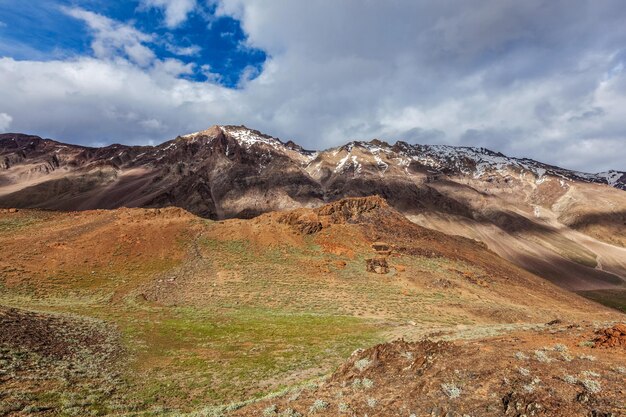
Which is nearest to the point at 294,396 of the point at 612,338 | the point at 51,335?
the point at 612,338

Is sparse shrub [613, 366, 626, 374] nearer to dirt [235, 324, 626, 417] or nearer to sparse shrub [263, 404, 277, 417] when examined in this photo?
dirt [235, 324, 626, 417]

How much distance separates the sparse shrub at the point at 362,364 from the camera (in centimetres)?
1530

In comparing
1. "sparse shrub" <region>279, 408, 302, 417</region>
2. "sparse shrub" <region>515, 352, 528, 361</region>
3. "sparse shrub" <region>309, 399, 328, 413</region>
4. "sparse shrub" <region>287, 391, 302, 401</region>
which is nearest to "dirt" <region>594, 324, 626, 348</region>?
"sparse shrub" <region>515, 352, 528, 361</region>

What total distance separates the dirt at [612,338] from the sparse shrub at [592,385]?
13.6 ft

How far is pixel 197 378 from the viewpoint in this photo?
19.9 meters

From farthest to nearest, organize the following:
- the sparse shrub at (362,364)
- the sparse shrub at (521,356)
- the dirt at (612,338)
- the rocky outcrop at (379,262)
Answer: the rocky outcrop at (379,262) → the sparse shrub at (362,364) → the dirt at (612,338) → the sparse shrub at (521,356)

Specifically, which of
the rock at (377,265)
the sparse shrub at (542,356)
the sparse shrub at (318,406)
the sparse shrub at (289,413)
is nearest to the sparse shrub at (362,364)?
the sparse shrub at (318,406)

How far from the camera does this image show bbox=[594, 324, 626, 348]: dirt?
49.0ft

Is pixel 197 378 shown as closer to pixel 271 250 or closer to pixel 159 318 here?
pixel 159 318

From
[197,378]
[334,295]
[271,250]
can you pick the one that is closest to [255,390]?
[197,378]

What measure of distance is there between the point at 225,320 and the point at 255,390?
17419 millimetres

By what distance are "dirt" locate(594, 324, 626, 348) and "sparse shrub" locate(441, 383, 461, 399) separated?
7.15m

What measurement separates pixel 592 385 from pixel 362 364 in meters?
7.67

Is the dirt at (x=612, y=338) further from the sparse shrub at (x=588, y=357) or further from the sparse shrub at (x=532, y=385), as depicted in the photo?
the sparse shrub at (x=532, y=385)
